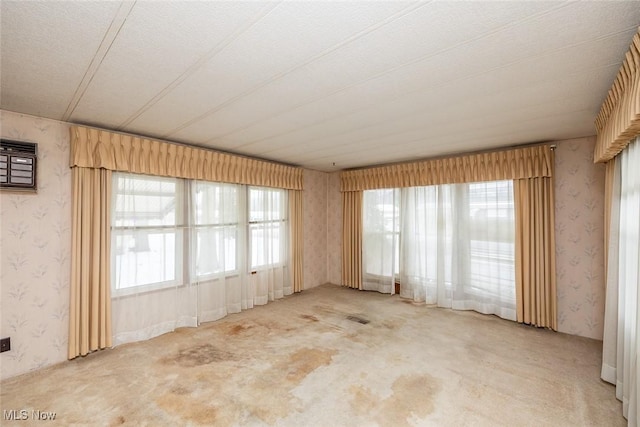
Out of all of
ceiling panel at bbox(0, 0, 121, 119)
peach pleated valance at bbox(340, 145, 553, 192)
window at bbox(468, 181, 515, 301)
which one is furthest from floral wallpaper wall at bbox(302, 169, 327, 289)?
ceiling panel at bbox(0, 0, 121, 119)

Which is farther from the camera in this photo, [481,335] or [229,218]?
[229,218]

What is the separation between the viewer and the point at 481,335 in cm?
319

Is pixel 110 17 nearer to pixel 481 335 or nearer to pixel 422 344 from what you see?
pixel 422 344

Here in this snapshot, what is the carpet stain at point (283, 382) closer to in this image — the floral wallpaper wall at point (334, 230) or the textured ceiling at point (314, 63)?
the textured ceiling at point (314, 63)

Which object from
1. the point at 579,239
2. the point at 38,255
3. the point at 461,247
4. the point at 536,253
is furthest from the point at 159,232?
the point at 579,239

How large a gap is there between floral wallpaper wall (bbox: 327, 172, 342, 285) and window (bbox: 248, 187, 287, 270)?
1300 millimetres

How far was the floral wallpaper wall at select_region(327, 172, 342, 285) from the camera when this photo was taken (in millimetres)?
5641

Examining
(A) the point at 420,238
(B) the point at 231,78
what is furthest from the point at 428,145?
(B) the point at 231,78

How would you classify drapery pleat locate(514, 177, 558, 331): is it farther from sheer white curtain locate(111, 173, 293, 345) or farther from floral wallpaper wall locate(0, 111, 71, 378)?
floral wallpaper wall locate(0, 111, 71, 378)

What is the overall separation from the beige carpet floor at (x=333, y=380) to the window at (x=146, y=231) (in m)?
0.73

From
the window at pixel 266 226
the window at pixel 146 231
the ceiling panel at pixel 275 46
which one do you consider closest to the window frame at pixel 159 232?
the window at pixel 146 231

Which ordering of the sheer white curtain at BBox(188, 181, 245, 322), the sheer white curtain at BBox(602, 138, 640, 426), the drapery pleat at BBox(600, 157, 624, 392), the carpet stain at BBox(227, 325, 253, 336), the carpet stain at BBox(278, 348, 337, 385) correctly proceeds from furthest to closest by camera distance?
the sheer white curtain at BBox(188, 181, 245, 322), the carpet stain at BBox(227, 325, 253, 336), the carpet stain at BBox(278, 348, 337, 385), the drapery pleat at BBox(600, 157, 624, 392), the sheer white curtain at BBox(602, 138, 640, 426)

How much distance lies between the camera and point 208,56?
1.53 metres

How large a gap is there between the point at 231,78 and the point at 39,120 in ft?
7.00
